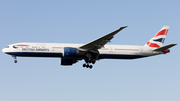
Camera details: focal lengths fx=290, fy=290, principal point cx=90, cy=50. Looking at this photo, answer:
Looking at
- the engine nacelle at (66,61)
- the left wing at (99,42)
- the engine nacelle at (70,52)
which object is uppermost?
the left wing at (99,42)

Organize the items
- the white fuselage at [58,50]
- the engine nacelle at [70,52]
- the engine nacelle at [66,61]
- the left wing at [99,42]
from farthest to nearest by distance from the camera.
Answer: the engine nacelle at [66,61] → the white fuselage at [58,50] → the engine nacelle at [70,52] → the left wing at [99,42]

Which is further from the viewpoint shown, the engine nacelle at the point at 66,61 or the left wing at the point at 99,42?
the engine nacelle at the point at 66,61

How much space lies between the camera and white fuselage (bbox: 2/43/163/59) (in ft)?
135

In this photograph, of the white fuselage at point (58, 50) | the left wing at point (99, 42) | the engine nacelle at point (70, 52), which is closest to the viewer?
the left wing at point (99, 42)

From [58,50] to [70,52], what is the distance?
7.50ft

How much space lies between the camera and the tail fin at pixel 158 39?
1800 inches

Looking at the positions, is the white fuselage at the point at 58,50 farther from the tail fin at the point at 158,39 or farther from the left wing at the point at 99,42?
the tail fin at the point at 158,39

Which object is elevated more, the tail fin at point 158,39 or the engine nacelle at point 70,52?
the tail fin at point 158,39

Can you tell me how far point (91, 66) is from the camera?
145 ft

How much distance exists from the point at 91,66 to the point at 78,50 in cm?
460

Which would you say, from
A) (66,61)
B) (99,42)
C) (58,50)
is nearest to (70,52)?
(58,50)

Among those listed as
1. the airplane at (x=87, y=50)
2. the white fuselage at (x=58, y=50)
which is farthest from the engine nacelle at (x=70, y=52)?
the white fuselage at (x=58, y=50)

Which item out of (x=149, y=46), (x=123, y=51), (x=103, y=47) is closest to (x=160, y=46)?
(x=149, y=46)

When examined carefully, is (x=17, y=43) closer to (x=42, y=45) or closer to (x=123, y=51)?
(x=42, y=45)
